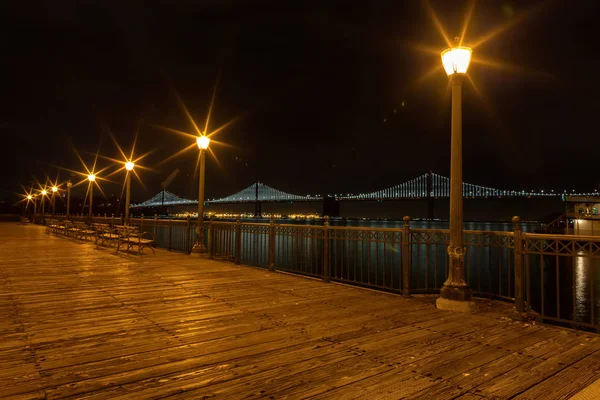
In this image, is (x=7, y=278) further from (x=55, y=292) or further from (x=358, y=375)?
(x=358, y=375)

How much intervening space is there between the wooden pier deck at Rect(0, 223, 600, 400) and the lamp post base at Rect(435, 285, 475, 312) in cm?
25

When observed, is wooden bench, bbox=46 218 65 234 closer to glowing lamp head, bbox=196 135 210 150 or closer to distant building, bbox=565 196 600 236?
glowing lamp head, bbox=196 135 210 150

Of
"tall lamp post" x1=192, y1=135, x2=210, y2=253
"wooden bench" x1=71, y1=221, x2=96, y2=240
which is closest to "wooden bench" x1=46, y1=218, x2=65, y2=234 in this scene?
"wooden bench" x1=71, y1=221, x2=96, y2=240

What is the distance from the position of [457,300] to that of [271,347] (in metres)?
2.85

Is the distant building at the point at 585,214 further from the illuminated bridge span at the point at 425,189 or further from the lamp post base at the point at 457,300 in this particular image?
the lamp post base at the point at 457,300

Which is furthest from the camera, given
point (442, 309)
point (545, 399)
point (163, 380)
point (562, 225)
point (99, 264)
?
point (562, 225)

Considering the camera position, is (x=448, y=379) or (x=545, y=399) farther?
(x=448, y=379)

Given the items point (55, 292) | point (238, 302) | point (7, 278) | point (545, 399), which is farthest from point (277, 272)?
point (545, 399)

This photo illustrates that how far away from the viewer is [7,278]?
24.9ft

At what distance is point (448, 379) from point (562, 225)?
248 ft

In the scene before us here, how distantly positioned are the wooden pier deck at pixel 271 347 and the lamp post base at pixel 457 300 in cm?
25

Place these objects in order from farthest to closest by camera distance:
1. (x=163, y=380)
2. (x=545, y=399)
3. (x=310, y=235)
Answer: (x=310, y=235)
(x=163, y=380)
(x=545, y=399)

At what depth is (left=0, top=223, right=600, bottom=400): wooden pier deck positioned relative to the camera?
293 cm

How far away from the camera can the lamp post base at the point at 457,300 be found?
5402 mm
